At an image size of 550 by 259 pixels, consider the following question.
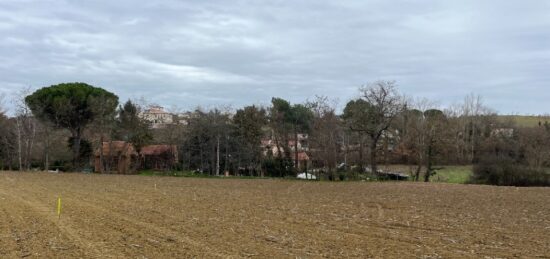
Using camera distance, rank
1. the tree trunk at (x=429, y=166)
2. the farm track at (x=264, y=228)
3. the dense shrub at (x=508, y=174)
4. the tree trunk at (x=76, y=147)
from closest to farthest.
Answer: the farm track at (x=264, y=228) → the dense shrub at (x=508, y=174) → the tree trunk at (x=429, y=166) → the tree trunk at (x=76, y=147)

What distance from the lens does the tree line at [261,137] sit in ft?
163

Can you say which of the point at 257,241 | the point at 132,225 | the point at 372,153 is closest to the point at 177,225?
the point at 132,225

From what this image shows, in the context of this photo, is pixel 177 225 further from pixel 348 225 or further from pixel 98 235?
pixel 348 225

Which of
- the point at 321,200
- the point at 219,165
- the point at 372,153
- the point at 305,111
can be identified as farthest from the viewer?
the point at 305,111

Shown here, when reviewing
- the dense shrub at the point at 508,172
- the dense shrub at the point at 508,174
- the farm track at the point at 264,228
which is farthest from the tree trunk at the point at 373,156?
the farm track at the point at 264,228

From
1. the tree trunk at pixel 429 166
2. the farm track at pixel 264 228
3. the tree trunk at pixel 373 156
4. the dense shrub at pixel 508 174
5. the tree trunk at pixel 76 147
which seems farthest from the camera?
the tree trunk at pixel 76 147

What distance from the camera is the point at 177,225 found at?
15.5m

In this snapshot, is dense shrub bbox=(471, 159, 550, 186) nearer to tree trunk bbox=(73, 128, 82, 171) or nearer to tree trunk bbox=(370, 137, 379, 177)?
tree trunk bbox=(370, 137, 379, 177)

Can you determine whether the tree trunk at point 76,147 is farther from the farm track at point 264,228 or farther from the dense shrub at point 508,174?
the dense shrub at point 508,174

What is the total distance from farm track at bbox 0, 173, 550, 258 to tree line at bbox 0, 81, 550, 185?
978 inches

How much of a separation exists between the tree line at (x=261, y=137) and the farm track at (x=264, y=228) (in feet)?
81.5

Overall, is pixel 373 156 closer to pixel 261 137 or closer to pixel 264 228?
pixel 261 137

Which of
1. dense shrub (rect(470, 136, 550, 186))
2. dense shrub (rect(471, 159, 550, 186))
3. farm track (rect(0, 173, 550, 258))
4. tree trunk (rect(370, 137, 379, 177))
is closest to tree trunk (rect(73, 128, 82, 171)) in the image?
tree trunk (rect(370, 137, 379, 177))

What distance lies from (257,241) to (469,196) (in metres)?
19.7
